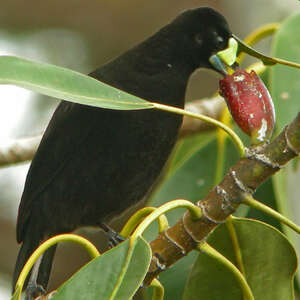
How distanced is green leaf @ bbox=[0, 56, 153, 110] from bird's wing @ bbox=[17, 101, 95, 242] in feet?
3.58

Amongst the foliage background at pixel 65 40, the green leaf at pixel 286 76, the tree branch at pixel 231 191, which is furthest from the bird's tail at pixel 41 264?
the foliage background at pixel 65 40

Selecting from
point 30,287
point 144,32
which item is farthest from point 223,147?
point 144,32

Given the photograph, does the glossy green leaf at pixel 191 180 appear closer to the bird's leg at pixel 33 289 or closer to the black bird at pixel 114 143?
the black bird at pixel 114 143

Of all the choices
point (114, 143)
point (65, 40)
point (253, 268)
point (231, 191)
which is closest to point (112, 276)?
point (231, 191)

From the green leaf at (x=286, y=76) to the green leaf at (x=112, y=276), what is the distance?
825 mm

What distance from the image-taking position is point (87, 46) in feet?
24.7

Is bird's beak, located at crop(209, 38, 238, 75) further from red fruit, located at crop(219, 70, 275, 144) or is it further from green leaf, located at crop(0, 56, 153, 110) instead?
green leaf, located at crop(0, 56, 153, 110)

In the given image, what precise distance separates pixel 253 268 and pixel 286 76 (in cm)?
71

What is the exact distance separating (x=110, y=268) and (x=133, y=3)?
6.05m

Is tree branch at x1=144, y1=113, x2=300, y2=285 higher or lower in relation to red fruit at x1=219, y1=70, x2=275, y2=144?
lower

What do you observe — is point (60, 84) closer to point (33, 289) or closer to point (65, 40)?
point (33, 289)

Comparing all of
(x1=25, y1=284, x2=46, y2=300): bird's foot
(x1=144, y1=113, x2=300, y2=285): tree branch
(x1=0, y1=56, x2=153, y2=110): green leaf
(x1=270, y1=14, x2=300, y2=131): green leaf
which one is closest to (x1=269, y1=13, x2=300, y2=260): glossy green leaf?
(x1=270, y1=14, x2=300, y2=131): green leaf

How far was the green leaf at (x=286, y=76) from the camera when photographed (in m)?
2.28

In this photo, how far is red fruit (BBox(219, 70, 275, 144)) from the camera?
67.8 inches
